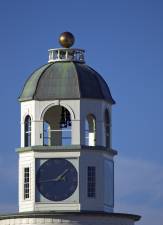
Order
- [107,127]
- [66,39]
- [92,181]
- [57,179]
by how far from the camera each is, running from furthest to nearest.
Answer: [107,127]
[66,39]
[92,181]
[57,179]

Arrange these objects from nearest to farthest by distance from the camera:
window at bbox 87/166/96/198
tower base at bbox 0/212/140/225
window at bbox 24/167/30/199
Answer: tower base at bbox 0/212/140/225 < window at bbox 87/166/96/198 < window at bbox 24/167/30/199

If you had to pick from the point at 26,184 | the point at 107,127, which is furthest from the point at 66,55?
the point at 26,184

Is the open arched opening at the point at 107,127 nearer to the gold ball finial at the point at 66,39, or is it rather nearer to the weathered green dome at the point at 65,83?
the weathered green dome at the point at 65,83

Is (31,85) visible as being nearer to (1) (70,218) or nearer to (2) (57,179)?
(2) (57,179)

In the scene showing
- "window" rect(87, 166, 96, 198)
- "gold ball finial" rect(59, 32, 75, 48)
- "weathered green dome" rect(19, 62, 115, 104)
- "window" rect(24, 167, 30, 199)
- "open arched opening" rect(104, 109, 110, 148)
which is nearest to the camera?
"window" rect(87, 166, 96, 198)

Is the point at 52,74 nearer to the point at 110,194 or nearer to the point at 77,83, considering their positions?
the point at 77,83

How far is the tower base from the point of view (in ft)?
246

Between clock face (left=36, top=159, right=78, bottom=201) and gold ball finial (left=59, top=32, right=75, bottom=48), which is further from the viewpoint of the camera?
gold ball finial (left=59, top=32, right=75, bottom=48)

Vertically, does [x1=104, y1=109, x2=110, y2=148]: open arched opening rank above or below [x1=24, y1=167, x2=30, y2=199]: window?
above

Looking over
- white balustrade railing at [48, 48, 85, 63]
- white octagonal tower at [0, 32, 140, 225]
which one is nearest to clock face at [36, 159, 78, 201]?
white octagonal tower at [0, 32, 140, 225]

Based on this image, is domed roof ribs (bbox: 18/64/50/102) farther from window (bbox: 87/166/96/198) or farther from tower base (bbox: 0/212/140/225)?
tower base (bbox: 0/212/140/225)

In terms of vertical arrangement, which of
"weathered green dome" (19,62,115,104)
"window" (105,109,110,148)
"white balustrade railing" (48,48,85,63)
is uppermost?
"white balustrade railing" (48,48,85,63)

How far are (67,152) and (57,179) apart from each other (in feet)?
4.40

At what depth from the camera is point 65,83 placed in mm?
76938
